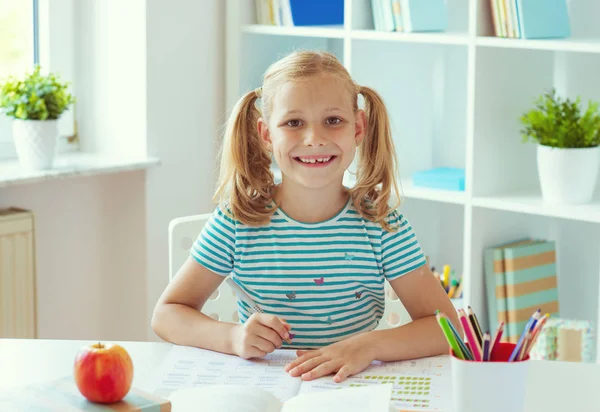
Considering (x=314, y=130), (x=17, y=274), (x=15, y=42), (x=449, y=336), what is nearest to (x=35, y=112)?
(x=15, y=42)

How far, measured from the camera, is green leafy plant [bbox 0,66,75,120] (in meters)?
2.40

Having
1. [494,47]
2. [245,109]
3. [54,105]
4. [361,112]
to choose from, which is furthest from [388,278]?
[54,105]

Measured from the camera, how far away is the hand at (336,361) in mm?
1282

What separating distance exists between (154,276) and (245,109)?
1.16 m

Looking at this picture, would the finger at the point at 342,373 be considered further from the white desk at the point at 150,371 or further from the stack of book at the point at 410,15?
the stack of book at the point at 410,15

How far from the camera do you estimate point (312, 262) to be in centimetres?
161

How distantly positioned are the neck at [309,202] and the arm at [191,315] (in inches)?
6.6

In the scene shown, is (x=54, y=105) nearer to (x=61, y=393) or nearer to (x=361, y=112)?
(x=361, y=112)

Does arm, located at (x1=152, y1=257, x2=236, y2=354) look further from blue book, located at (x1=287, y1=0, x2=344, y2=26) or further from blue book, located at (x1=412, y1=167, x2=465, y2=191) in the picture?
blue book, located at (x1=287, y1=0, x2=344, y2=26)

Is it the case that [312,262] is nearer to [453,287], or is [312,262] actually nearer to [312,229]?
[312,229]

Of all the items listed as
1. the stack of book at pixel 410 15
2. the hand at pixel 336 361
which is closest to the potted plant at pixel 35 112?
the stack of book at pixel 410 15

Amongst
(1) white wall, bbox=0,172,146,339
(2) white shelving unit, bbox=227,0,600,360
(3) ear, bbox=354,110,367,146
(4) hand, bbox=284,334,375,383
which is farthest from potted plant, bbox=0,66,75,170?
(4) hand, bbox=284,334,375,383

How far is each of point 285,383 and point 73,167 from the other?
4.60 ft

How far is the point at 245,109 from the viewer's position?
1686 mm
